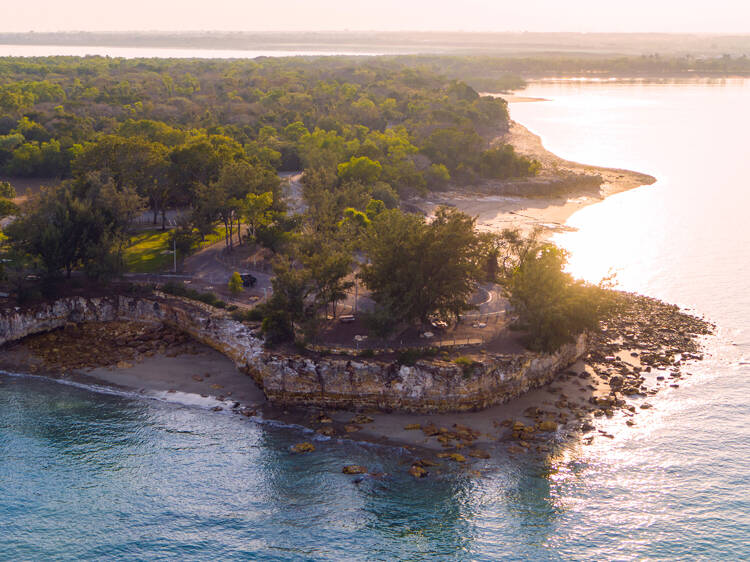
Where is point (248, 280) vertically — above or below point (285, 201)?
below

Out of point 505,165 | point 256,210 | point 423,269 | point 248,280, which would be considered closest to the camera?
point 423,269

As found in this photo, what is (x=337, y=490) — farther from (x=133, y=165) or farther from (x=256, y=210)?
(x=133, y=165)

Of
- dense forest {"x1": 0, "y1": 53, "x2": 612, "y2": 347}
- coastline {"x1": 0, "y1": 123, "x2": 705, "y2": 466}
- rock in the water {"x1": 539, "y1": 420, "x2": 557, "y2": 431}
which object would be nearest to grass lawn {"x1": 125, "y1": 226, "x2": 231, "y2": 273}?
dense forest {"x1": 0, "y1": 53, "x2": 612, "y2": 347}

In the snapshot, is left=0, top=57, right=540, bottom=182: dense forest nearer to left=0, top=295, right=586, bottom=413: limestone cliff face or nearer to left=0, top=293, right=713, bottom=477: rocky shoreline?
left=0, top=293, right=713, bottom=477: rocky shoreline

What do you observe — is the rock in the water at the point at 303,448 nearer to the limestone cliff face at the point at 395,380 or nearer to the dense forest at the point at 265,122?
the limestone cliff face at the point at 395,380

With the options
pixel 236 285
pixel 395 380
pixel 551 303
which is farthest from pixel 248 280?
pixel 551 303

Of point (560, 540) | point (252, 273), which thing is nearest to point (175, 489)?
point (560, 540)
